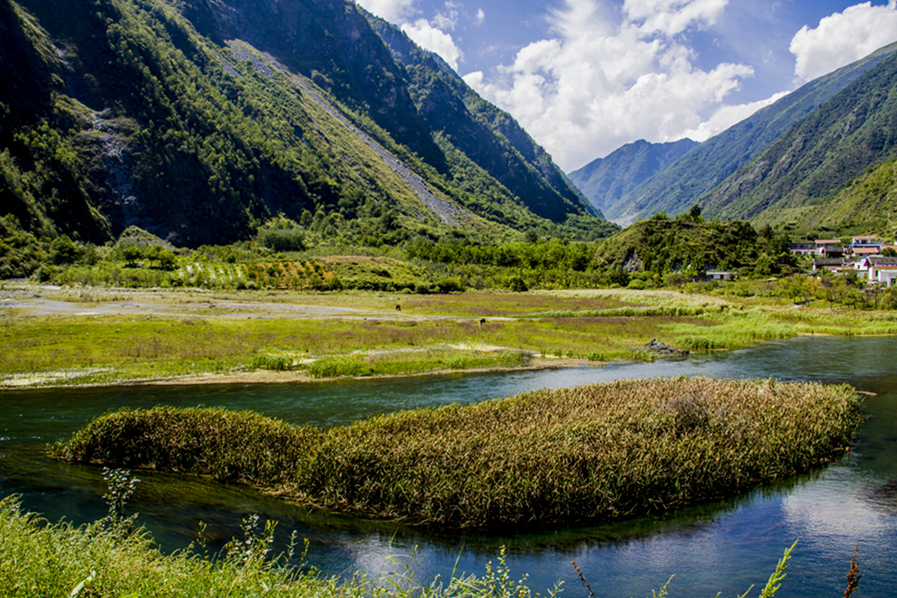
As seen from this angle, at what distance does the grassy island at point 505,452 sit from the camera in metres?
13.6

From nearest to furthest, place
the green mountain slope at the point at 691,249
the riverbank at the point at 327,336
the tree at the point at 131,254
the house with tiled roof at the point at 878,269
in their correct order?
the riverbank at the point at 327,336
the house with tiled roof at the point at 878,269
the tree at the point at 131,254
the green mountain slope at the point at 691,249

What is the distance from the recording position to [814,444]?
18453 millimetres

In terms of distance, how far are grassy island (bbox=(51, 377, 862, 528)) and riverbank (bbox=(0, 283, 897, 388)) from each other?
13.4 m

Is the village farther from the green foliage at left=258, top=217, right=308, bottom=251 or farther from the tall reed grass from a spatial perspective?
the green foliage at left=258, top=217, right=308, bottom=251

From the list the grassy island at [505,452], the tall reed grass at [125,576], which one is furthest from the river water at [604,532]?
the tall reed grass at [125,576]

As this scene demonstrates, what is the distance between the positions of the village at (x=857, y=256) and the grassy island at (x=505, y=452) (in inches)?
4540

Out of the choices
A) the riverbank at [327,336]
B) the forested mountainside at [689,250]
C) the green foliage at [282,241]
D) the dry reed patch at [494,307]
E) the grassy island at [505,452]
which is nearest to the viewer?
the grassy island at [505,452]

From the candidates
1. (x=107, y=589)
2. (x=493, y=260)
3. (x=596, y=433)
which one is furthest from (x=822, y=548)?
(x=493, y=260)

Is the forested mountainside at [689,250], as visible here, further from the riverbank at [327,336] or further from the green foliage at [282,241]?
the green foliage at [282,241]

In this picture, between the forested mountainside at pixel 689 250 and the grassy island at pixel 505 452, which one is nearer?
the grassy island at pixel 505 452

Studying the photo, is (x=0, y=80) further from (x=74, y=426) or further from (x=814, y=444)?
(x=814, y=444)

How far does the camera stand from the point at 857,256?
5950 inches

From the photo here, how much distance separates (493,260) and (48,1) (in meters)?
192

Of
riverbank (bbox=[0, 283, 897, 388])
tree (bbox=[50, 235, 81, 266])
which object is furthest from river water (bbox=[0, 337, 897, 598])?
tree (bbox=[50, 235, 81, 266])
